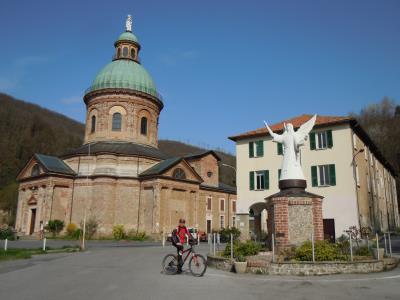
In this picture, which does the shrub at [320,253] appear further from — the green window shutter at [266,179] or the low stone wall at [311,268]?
the green window shutter at [266,179]

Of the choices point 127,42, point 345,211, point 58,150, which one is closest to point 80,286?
point 345,211

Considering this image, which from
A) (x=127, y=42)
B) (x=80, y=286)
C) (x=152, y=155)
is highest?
(x=127, y=42)

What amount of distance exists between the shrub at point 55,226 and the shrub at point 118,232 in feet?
19.2

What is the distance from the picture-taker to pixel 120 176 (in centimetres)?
4050

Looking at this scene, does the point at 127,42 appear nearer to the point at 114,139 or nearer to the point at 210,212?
the point at 114,139

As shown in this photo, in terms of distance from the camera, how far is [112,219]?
3894 cm

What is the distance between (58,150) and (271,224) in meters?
84.5

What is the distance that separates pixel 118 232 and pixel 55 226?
6.70 meters

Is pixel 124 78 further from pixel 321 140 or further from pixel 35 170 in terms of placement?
pixel 321 140

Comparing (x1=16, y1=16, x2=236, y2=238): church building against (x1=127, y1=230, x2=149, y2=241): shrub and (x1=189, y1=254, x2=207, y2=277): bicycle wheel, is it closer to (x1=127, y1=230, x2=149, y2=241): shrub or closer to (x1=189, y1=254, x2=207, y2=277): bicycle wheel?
(x1=127, y1=230, x2=149, y2=241): shrub

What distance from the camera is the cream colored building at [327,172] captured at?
2606 centimetres

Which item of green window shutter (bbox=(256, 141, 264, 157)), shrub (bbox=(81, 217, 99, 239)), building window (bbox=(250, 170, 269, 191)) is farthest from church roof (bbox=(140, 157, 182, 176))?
green window shutter (bbox=(256, 141, 264, 157))

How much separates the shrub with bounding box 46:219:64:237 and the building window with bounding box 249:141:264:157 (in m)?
22.2

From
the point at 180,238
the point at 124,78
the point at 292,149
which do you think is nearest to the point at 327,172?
the point at 292,149
